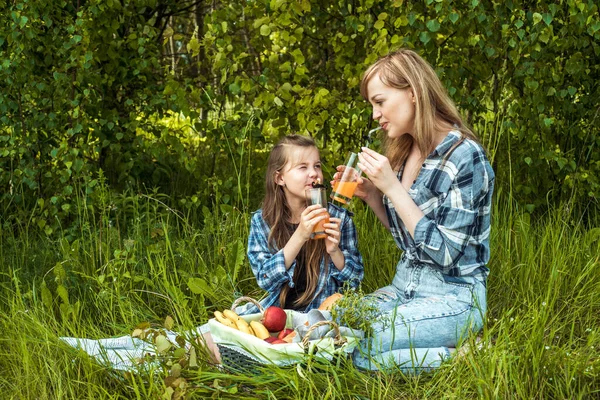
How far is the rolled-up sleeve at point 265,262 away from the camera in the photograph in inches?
134

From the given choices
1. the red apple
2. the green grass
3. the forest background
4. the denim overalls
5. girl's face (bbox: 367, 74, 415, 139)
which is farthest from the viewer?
the forest background

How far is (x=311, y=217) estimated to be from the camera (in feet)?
10.6

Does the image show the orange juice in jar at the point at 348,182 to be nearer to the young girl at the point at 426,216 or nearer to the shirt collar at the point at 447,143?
the young girl at the point at 426,216

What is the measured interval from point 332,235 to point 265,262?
31 centimetres

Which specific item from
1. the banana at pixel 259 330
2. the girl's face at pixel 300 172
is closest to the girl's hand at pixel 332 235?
the girl's face at pixel 300 172

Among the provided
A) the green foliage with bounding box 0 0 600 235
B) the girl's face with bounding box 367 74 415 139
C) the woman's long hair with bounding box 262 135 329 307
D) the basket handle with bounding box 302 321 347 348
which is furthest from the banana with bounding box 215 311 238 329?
the green foliage with bounding box 0 0 600 235

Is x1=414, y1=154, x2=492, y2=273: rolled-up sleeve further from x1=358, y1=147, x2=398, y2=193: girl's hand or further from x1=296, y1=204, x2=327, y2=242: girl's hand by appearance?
x1=296, y1=204, x2=327, y2=242: girl's hand

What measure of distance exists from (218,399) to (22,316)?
113cm

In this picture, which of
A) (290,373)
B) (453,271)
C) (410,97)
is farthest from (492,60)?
(290,373)

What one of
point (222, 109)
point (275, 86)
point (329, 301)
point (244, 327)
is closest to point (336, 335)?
point (244, 327)

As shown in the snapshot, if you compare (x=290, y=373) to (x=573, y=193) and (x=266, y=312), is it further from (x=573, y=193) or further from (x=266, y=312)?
(x=573, y=193)

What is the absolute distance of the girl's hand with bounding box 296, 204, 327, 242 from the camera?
3236 mm

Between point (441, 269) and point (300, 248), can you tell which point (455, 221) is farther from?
point (300, 248)

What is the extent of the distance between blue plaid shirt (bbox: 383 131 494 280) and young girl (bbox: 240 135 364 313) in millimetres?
396
